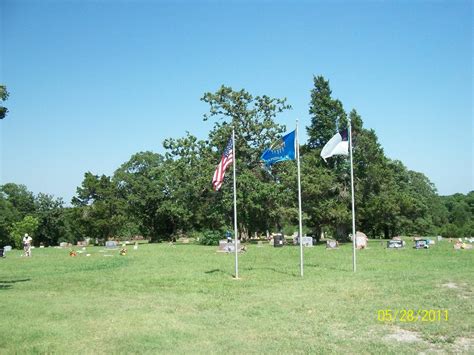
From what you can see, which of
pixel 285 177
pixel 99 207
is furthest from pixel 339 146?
pixel 99 207

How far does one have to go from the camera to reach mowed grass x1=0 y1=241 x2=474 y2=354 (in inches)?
339

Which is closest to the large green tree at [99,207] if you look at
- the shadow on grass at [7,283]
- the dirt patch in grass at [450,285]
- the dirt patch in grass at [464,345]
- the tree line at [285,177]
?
the tree line at [285,177]

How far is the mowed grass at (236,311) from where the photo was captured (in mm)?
8609

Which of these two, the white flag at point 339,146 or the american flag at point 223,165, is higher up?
the white flag at point 339,146

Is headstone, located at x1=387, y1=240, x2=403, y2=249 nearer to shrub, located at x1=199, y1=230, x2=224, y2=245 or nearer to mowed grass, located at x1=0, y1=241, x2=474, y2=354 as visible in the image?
mowed grass, located at x1=0, y1=241, x2=474, y2=354

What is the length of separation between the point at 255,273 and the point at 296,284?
3.80m

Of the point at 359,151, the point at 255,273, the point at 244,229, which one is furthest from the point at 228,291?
the point at 244,229

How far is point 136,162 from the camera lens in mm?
75000

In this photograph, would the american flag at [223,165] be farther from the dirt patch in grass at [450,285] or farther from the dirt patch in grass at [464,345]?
the dirt patch in grass at [464,345]

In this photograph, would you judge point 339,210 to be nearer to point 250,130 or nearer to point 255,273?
point 250,130

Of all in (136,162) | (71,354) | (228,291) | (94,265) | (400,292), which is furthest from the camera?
(136,162)
